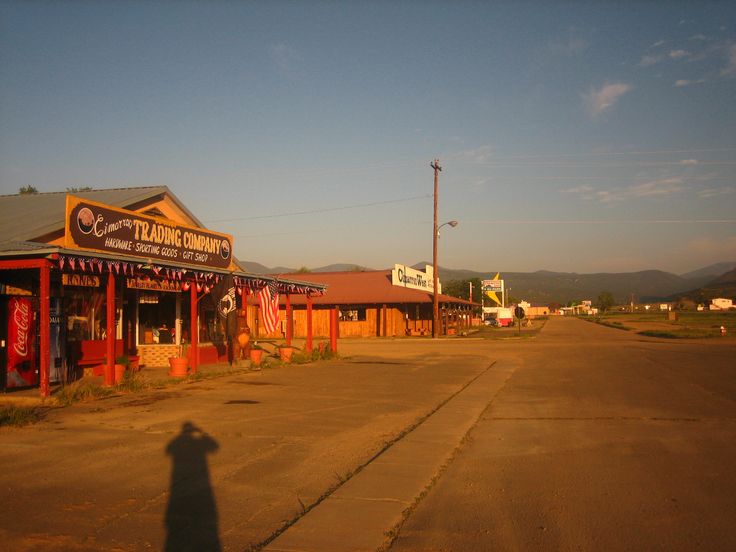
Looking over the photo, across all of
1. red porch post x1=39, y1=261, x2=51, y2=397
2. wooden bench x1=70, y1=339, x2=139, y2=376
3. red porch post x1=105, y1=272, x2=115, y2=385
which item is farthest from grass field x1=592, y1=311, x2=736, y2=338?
red porch post x1=39, y1=261, x2=51, y2=397

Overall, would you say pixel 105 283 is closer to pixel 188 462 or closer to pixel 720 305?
pixel 188 462

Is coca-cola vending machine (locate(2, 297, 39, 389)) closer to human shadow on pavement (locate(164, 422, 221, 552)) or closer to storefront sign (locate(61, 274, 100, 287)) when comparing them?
storefront sign (locate(61, 274, 100, 287))

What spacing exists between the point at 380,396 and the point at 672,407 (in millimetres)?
5885

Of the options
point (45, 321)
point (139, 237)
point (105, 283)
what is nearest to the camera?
point (45, 321)

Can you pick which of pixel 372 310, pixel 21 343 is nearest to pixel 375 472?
pixel 21 343

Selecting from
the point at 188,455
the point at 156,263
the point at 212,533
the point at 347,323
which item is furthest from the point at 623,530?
the point at 347,323

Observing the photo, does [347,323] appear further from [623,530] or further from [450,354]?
[623,530]

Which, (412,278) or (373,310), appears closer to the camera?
(373,310)

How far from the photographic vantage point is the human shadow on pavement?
530cm

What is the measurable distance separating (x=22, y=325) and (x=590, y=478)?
42.9ft

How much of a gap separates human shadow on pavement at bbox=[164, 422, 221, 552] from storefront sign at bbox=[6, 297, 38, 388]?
750 cm

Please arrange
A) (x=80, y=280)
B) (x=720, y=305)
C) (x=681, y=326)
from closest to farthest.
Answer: (x=80, y=280)
(x=681, y=326)
(x=720, y=305)

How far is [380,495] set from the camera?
6.56 metres

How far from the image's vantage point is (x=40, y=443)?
892cm
